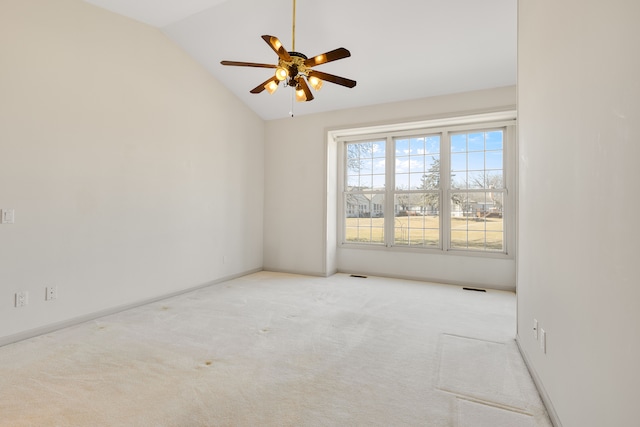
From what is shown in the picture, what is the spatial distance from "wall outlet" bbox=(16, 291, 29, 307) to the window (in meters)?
4.31

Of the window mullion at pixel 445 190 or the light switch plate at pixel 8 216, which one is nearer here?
the light switch plate at pixel 8 216

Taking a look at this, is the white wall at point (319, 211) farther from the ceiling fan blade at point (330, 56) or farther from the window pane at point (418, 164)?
the ceiling fan blade at point (330, 56)

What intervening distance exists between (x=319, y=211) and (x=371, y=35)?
2.81 metres

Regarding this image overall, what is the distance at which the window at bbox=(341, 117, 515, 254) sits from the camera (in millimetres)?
4754

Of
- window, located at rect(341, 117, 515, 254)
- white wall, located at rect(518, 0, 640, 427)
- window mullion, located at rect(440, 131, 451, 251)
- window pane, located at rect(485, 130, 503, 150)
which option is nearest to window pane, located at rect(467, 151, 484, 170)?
window, located at rect(341, 117, 515, 254)

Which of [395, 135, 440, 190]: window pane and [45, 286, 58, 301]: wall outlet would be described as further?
[395, 135, 440, 190]: window pane

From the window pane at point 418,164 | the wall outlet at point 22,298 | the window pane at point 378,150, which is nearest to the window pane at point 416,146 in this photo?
the window pane at point 418,164

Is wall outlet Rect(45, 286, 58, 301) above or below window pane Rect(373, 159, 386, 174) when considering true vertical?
below

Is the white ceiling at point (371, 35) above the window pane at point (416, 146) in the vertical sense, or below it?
above

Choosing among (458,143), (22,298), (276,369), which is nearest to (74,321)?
(22,298)

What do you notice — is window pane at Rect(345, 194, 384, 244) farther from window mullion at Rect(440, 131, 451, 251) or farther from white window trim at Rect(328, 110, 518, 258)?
window mullion at Rect(440, 131, 451, 251)

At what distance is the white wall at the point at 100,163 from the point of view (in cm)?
268

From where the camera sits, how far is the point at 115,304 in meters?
3.41

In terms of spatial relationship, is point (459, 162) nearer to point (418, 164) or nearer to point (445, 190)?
point (445, 190)
